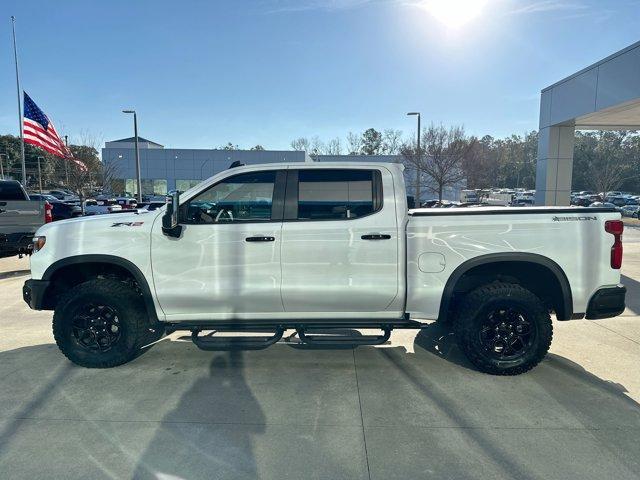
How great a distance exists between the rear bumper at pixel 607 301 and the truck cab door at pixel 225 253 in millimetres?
2894

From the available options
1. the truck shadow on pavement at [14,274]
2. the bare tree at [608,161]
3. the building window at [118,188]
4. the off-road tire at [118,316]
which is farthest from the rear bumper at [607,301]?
the building window at [118,188]

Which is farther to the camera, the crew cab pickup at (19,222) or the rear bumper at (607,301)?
the crew cab pickup at (19,222)

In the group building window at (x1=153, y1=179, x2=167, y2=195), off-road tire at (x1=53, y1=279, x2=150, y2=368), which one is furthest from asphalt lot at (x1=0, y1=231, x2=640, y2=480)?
building window at (x1=153, y1=179, x2=167, y2=195)

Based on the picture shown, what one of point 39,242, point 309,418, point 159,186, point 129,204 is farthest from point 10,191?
point 159,186

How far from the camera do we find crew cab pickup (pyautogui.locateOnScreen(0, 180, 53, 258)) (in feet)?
26.6

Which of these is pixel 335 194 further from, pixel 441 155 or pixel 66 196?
pixel 66 196

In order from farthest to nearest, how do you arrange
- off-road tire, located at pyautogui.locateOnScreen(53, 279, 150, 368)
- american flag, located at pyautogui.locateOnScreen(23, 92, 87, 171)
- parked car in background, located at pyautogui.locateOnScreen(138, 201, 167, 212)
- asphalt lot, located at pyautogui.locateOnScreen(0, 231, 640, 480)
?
american flag, located at pyautogui.locateOnScreen(23, 92, 87, 171) → parked car in background, located at pyautogui.locateOnScreen(138, 201, 167, 212) → off-road tire, located at pyautogui.locateOnScreen(53, 279, 150, 368) → asphalt lot, located at pyautogui.locateOnScreen(0, 231, 640, 480)

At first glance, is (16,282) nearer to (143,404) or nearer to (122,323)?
(122,323)

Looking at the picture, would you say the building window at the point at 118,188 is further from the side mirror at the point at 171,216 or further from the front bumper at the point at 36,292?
the side mirror at the point at 171,216

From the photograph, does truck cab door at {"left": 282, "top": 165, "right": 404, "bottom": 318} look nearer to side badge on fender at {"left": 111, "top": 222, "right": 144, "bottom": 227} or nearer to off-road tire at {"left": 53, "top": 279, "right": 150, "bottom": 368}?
side badge on fender at {"left": 111, "top": 222, "right": 144, "bottom": 227}

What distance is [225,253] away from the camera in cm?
395

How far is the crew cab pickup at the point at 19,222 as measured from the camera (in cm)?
811

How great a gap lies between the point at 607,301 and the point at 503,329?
3.11ft

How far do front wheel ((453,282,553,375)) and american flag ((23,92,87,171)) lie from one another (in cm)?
1782
